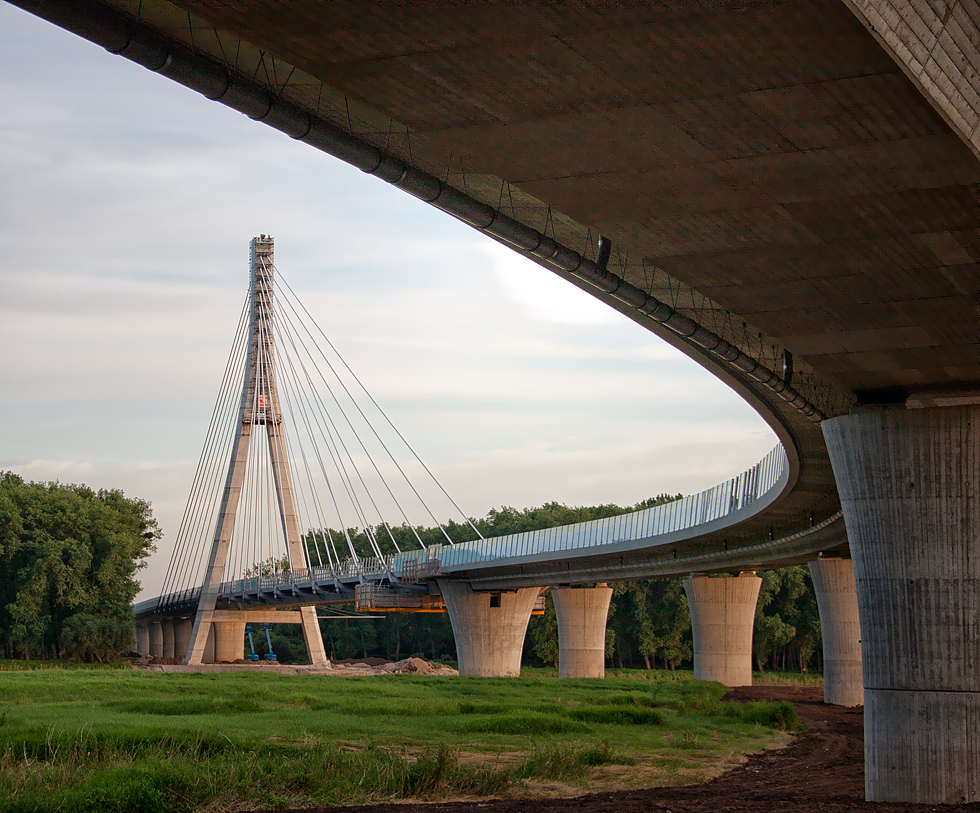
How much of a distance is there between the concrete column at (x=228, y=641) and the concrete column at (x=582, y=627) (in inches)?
1027

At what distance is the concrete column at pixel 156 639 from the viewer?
111m

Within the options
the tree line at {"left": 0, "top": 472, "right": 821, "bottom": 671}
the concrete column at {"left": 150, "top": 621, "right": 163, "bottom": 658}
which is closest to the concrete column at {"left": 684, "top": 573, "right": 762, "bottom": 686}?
the tree line at {"left": 0, "top": 472, "right": 821, "bottom": 671}

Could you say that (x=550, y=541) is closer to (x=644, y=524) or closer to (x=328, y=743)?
(x=644, y=524)

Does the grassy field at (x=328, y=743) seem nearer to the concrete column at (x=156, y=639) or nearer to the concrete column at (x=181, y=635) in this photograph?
the concrete column at (x=181, y=635)

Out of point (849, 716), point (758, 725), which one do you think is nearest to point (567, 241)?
point (758, 725)

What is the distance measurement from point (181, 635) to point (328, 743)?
91408 millimetres

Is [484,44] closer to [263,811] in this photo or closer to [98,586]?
[263,811]

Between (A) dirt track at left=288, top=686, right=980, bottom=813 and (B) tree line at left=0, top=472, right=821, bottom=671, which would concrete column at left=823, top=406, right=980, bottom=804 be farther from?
(B) tree line at left=0, top=472, right=821, bottom=671

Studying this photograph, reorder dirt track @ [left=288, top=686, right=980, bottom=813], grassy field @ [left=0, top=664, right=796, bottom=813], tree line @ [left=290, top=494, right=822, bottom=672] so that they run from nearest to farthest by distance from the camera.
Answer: dirt track @ [left=288, top=686, right=980, bottom=813], grassy field @ [left=0, top=664, right=796, bottom=813], tree line @ [left=290, top=494, right=822, bottom=672]

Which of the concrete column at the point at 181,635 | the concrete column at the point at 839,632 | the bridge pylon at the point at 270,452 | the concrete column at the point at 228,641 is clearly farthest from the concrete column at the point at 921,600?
the concrete column at the point at 181,635

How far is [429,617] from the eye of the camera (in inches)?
4705

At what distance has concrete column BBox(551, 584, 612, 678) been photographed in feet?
219

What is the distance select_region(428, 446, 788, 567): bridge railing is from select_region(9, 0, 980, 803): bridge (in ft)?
46.7

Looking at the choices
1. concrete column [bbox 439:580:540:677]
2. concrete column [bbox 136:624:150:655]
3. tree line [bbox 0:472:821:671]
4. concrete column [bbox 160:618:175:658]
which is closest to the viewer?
concrete column [bbox 439:580:540:677]
